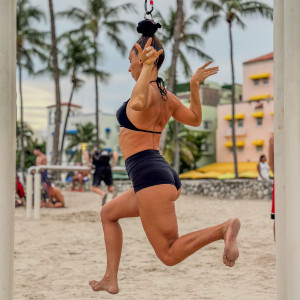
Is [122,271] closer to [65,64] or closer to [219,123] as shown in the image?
[65,64]

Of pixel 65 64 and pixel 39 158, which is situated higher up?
pixel 65 64

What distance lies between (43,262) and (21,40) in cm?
3354

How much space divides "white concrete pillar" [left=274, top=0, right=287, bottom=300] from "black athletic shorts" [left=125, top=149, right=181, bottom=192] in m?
A: 0.58

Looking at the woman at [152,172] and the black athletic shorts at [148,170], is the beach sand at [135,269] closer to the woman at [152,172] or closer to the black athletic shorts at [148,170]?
the woman at [152,172]

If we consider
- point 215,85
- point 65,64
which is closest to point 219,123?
point 215,85

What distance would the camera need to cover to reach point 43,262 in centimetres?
646

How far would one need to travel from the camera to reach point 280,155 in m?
2.65

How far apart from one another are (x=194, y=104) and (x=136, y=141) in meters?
0.50

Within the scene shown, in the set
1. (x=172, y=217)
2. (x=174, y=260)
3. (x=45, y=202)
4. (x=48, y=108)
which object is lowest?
(x=45, y=202)

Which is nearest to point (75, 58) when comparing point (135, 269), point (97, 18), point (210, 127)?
point (97, 18)

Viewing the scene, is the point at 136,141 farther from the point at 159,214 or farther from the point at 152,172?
the point at 159,214

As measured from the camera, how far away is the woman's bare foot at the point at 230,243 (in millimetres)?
2641

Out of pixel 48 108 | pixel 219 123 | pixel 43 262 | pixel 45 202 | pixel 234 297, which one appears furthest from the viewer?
pixel 48 108

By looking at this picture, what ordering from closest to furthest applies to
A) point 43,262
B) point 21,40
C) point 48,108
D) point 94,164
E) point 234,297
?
point 234,297 → point 43,262 → point 94,164 → point 21,40 → point 48,108
